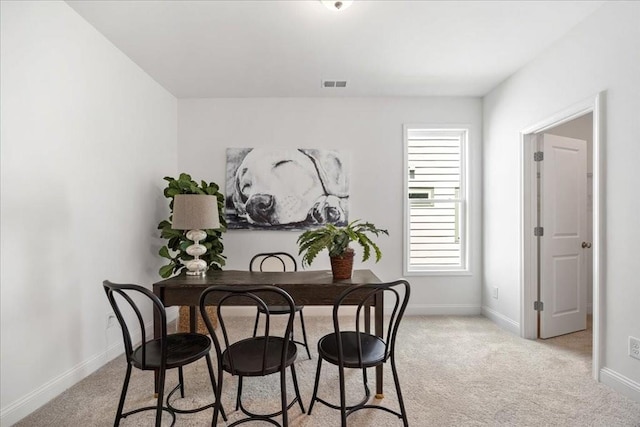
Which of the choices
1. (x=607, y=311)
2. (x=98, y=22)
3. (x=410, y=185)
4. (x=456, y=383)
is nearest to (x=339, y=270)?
(x=456, y=383)

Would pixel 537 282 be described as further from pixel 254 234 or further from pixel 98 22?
pixel 98 22

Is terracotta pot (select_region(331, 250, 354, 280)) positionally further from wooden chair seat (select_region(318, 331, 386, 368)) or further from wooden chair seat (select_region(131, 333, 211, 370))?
wooden chair seat (select_region(131, 333, 211, 370))

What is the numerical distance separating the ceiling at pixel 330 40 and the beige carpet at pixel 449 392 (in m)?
2.69

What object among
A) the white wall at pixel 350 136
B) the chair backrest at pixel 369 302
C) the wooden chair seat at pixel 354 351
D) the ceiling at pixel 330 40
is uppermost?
the ceiling at pixel 330 40

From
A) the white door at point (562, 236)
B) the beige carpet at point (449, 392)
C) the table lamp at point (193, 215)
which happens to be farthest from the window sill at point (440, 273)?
the table lamp at point (193, 215)

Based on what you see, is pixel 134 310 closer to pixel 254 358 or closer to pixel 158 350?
pixel 158 350

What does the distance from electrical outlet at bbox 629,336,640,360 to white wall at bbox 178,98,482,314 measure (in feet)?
6.18

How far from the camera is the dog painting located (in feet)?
13.2

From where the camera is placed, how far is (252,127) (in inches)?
160

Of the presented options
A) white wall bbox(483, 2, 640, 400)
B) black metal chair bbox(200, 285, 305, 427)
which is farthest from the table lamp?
white wall bbox(483, 2, 640, 400)

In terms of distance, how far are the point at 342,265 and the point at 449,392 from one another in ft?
3.75

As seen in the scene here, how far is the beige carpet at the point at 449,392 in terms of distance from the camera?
1.97 meters

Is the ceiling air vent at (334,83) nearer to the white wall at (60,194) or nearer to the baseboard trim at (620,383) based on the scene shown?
the white wall at (60,194)

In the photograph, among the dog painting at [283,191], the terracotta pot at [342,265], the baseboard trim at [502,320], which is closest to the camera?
the terracotta pot at [342,265]
